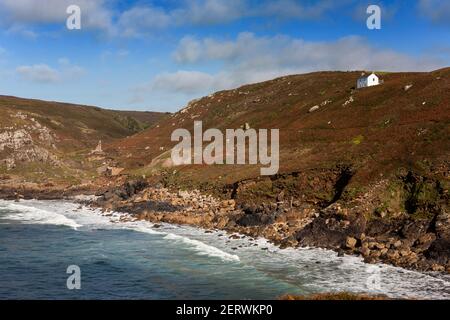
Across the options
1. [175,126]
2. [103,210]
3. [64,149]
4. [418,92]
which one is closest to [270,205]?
[103,210]

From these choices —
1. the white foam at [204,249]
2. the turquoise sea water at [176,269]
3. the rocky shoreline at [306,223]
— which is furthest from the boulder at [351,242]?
the white foam at [204,249]

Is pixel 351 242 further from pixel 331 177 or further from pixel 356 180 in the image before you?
pixel 331 177

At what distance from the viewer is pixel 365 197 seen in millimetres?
47000

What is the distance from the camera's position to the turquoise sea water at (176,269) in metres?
30.7

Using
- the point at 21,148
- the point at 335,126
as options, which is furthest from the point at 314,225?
the point at 21,148

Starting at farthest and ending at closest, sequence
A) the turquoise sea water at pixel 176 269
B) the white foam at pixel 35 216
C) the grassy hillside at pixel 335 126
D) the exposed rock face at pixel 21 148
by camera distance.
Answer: the exposed rock face at pixel 21 148
the white foam at pixel 35 216
the grassy hillside at pixel 335 126
the turquoise sea water at pixel 176 269

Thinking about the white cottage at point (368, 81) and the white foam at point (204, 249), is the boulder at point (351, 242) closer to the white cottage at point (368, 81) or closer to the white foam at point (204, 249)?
the white foam at point (204, 249)

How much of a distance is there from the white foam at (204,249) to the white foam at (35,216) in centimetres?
1385

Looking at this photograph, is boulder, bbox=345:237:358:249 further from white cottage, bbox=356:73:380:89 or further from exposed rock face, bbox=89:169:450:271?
white cottage, bbox=356:73:380:89

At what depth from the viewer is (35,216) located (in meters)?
64.2

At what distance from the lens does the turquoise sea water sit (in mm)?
30719

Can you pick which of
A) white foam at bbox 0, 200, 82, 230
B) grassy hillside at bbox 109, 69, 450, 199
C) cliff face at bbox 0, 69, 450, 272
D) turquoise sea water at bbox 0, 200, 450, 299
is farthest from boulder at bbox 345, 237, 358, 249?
white foam at bbox 0, 200, 82, 230

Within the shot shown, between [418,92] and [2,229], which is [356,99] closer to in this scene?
[418,92]

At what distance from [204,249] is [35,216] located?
31.5 meters
